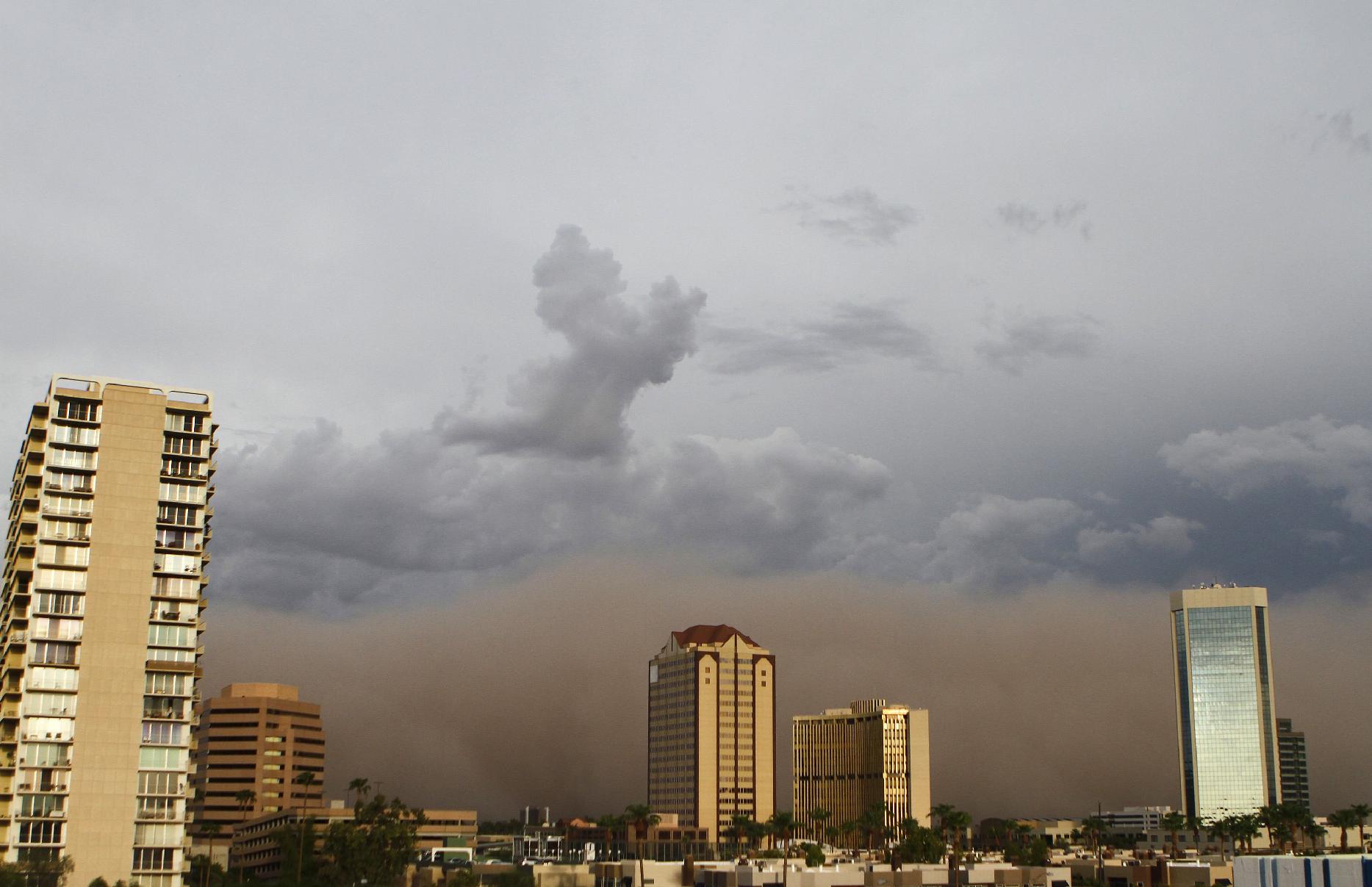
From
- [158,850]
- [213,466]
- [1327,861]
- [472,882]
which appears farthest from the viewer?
[472,882]

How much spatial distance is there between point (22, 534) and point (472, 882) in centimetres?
7370

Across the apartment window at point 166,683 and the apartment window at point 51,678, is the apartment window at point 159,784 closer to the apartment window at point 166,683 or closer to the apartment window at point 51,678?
the apartment window at point 166,683

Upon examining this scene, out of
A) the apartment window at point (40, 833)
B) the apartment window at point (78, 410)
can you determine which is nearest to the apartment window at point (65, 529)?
the apartment window at point (78, 410)

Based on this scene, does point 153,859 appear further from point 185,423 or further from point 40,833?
point 185,423

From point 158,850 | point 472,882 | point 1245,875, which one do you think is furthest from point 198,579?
point 1245,875

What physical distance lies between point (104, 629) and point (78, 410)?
24.0 metres

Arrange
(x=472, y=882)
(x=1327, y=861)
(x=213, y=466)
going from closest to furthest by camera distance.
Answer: (x=1327, y=861), (x=213, y=466), (x=472, y=882)

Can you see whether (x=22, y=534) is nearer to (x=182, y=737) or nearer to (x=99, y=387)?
(x=99, y=387)

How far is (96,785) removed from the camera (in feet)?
486

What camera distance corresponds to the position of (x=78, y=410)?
518 ft

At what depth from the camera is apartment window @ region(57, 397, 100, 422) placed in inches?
6161

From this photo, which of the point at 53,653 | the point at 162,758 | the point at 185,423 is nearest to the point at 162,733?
the point at 162,758

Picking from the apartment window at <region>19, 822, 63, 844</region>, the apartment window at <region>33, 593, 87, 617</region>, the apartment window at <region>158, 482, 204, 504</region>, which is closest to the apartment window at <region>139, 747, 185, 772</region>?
the apartment window at <region>19, 822, 63, 844</region>

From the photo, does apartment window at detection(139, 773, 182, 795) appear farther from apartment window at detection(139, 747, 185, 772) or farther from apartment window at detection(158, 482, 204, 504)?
apartment window at detection(158, 482, 204, 504)
